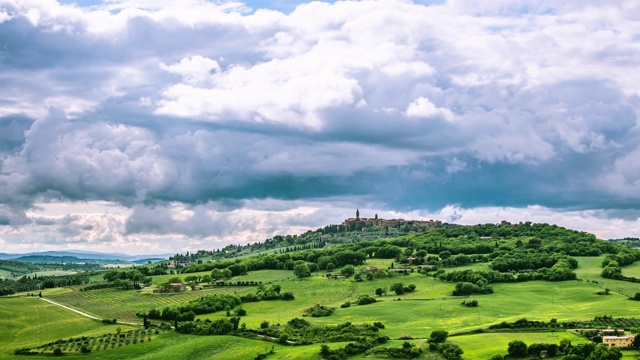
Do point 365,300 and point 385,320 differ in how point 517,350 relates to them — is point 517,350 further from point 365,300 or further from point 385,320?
point 365,300

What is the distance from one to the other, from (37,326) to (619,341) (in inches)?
5387

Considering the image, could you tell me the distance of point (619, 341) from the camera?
121 meters

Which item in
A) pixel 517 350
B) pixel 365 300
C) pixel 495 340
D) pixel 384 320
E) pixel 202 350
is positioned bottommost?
pixel 202 350

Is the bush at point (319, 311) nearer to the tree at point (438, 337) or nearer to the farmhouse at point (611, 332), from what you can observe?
the tree at point (438, 337)

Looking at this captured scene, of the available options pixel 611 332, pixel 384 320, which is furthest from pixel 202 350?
pixel 611 332

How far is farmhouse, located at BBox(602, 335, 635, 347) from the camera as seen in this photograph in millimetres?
120938

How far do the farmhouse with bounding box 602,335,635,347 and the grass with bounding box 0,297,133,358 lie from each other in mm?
113024

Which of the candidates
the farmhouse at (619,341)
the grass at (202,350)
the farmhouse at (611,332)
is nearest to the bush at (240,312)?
the grass at (202,350)

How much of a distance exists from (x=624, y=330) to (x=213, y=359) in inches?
3254

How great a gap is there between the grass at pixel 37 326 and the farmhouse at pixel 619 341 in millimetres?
113024

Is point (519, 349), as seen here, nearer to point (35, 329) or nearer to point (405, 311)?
point (405, 311)

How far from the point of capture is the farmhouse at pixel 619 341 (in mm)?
120938

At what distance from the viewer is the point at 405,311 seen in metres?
179

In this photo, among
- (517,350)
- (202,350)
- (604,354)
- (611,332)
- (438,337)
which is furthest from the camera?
(202,350)
